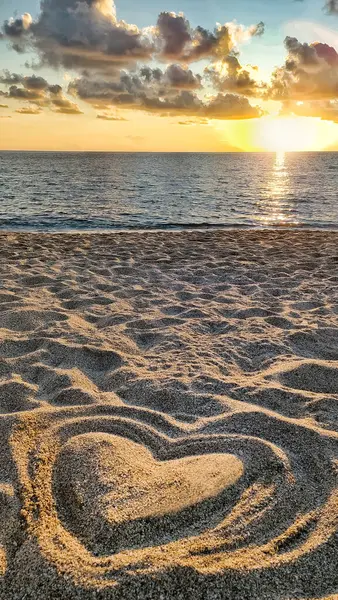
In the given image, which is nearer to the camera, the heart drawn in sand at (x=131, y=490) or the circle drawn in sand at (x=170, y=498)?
the circle drawn in sand at (x=170, y=498)

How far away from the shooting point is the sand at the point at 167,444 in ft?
6.04

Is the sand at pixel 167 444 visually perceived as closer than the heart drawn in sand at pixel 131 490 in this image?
Yes

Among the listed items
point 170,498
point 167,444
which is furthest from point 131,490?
point 167,444

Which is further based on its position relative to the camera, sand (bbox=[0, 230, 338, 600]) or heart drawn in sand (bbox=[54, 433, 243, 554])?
heart drawn in sand (bbox=[54, 433, 243, 554])

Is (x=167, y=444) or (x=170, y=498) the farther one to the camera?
(x=167, y=444)

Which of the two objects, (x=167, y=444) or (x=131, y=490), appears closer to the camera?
(x=131, y=490)

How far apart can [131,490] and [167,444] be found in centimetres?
50

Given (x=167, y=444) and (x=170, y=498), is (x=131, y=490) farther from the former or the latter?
(x=167, y=444)

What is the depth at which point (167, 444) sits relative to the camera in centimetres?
274

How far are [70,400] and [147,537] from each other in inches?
57.4

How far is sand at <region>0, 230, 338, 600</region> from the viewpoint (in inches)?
72.5

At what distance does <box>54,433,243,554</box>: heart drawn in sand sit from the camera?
2039 mm

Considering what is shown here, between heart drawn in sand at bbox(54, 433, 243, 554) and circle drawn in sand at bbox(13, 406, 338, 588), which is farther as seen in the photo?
heart drawn in sand at bbox(54, 433, 243, 554)

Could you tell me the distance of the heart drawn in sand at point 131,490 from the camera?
204cm
